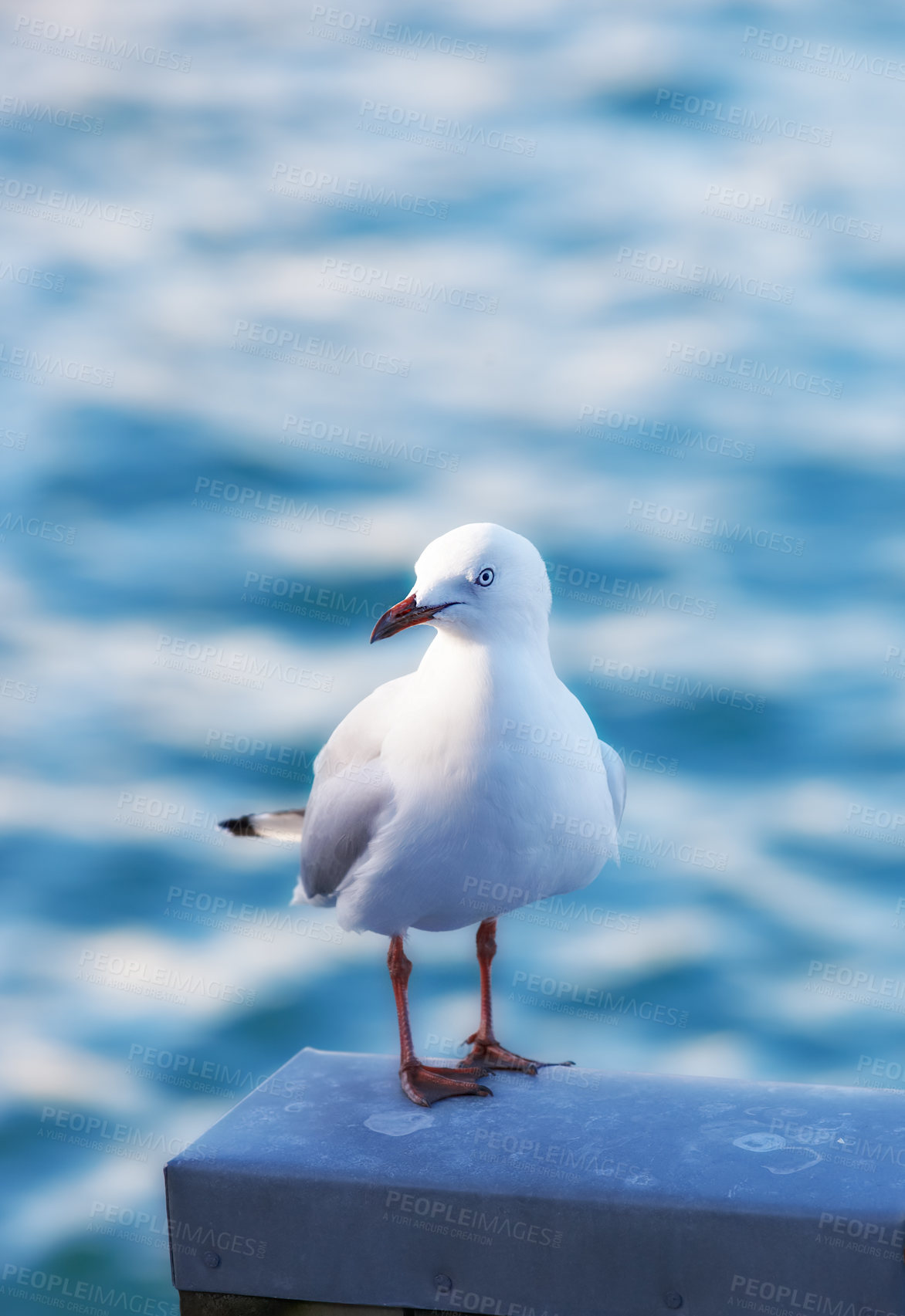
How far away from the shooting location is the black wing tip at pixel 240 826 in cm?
575

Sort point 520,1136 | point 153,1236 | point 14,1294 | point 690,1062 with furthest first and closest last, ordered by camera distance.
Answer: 1. point 690,1062
2. point 153,1236
3. point 14,1294
4. point 520,1136

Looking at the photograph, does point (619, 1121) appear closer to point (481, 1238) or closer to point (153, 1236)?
point (481, 1238)

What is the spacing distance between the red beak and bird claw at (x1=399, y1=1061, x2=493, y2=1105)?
4.00 ft

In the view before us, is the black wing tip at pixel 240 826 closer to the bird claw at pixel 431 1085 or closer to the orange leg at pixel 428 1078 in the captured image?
the orange leg at pixel 428 1078

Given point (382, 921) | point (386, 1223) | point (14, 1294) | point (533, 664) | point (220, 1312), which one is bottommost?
point (14, 1294)

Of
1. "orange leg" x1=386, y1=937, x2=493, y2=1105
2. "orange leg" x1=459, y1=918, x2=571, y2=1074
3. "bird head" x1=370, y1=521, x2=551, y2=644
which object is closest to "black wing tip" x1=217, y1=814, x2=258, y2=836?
"orange leg" x1=459, y1=918, x2=571, y2=1074

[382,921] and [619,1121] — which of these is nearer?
[619,1121]

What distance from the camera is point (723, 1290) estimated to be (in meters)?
3.31

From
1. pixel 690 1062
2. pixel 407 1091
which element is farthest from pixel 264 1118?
pixel 690 1062

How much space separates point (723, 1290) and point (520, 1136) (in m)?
0.67

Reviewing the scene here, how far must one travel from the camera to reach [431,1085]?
431 cm
